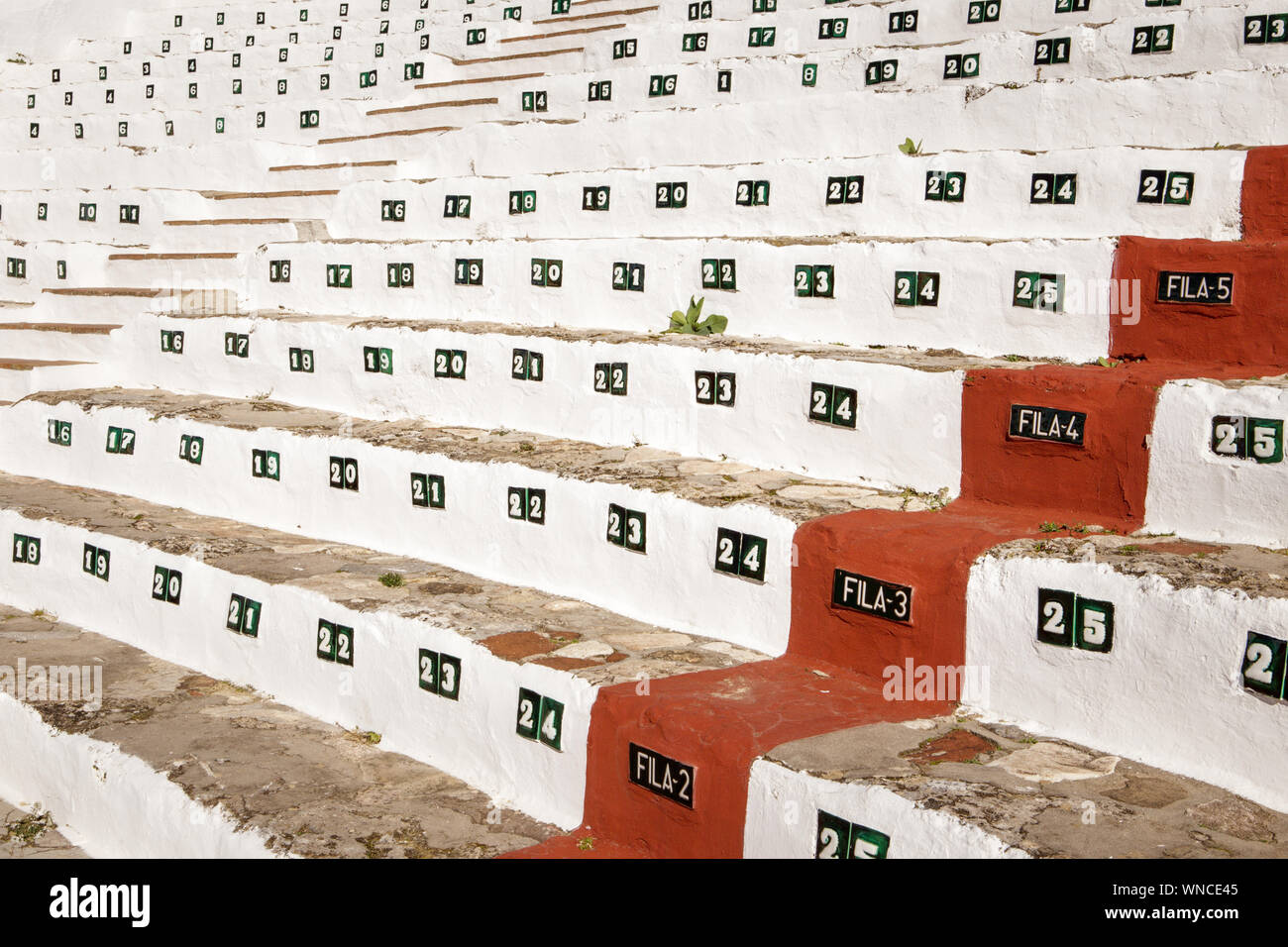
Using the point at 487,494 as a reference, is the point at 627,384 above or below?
above

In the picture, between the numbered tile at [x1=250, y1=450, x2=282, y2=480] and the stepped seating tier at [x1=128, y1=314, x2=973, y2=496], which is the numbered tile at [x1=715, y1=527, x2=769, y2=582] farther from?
the numbered tile at [x1=250, y1=450, x2=282, y2=480]

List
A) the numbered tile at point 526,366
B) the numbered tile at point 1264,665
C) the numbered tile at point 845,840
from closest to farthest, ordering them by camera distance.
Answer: the numbered tile at point 845,840 → the numbered tile at point 1264,665 → the numbered tile at point 526,366

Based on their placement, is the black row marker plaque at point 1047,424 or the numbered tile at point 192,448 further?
the numbered tile at point 192,448

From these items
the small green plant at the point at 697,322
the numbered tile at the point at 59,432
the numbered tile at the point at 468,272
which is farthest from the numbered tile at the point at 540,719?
the numbered tile at the point at 59,432

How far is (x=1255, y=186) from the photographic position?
5391 millimetres

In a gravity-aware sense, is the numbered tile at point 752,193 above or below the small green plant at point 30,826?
above

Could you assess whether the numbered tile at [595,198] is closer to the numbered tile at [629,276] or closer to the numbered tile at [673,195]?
the numbered tile at [673,195]

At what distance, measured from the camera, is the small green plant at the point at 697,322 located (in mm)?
6547

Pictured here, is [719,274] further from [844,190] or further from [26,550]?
[26,550]

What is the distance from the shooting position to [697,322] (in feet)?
21.6

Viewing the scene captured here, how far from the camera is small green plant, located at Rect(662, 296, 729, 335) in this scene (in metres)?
6.55

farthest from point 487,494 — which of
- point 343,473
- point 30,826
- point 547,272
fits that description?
point 30,826

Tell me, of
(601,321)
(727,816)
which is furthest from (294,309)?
(727,816)

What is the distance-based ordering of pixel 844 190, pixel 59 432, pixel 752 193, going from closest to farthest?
pixel 844 190 → pixel 752 193 → pixel 59 432
